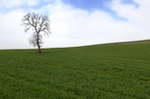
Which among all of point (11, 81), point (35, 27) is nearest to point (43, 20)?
point (35, 27)

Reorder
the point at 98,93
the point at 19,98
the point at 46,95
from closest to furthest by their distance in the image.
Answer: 1. the point at 19,98
2. the point at 46,95
3. the point at 98,93

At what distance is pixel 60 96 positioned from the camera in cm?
1041

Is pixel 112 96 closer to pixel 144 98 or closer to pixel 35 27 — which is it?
pixel 144 98

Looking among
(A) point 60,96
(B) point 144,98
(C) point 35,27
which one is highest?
(C) point 35,27

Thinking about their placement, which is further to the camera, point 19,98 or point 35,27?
point 35,27

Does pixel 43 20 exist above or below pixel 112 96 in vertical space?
above

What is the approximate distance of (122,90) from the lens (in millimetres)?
13391

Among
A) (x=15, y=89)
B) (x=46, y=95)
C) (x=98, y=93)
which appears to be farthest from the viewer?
(x=98, y=93)

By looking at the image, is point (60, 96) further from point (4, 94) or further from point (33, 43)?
point (33, 43)

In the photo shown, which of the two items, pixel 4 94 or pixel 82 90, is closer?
pixel 4 94

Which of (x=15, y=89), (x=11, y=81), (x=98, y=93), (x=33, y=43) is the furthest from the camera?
(x=33, y=43)

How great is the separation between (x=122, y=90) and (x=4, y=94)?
6874 mm

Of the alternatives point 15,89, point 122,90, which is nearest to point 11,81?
point 15,89

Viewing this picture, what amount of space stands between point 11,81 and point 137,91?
24.4 feet
